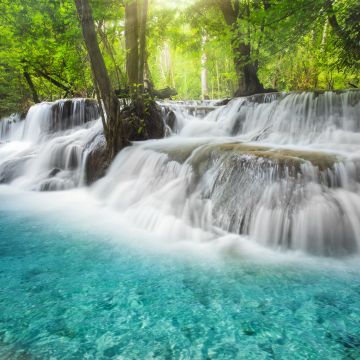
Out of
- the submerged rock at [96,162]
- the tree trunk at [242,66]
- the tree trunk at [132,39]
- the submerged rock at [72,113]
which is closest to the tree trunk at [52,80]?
the submerged rock at [72,113]

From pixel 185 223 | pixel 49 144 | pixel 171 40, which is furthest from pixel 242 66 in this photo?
pixel 185 223

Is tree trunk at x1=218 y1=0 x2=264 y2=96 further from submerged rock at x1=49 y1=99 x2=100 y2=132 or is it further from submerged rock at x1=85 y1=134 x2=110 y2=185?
submerged rock at x1=85 y1=134 x2=110 y2=185

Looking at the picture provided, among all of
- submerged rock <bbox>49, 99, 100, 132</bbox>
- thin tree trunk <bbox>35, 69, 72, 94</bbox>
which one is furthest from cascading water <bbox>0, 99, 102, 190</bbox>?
thin tree trunk <bbox>35, 69, 72, 94</bbox>

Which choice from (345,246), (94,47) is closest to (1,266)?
(345,246)

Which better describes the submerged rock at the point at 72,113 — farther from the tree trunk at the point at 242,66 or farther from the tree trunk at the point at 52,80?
the tree trunk at the point at 242,66

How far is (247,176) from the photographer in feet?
13.7

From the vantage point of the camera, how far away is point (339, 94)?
6488 millimetres

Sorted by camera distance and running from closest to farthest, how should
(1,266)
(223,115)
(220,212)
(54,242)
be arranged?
(1,266) → (54,242) → (220,212) → (223,115)

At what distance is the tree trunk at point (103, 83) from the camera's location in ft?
19.7

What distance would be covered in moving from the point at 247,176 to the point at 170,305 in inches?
95.8

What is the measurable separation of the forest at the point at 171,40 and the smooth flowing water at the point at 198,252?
179 centimetres

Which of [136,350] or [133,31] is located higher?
[133,31]

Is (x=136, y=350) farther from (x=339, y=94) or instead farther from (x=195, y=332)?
(x=339, y=94)

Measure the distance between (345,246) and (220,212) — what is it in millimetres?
1599
